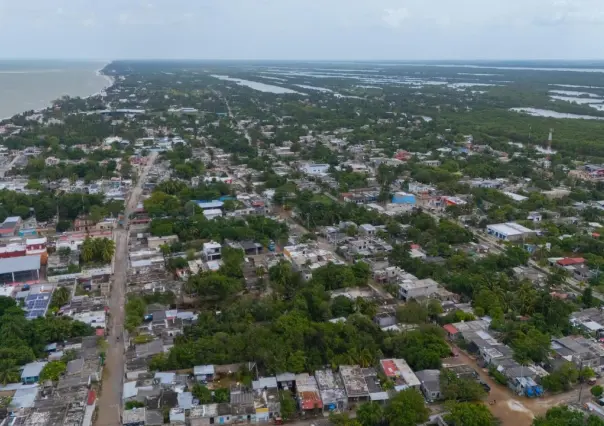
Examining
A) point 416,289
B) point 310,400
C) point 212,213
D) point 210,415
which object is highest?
point 212,213

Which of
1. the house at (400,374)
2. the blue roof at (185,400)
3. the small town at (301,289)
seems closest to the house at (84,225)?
the small town at (301,289)

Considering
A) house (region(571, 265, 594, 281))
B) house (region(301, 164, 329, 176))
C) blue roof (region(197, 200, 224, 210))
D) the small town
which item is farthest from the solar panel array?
house (region(301, 164, 329, 176))

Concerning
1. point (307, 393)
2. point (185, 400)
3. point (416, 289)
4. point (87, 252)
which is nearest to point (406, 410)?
point (307, 393)

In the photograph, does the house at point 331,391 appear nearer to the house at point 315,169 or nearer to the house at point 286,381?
the house at point 286,381

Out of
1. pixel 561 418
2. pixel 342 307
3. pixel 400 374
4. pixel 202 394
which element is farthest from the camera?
pixel 342 307

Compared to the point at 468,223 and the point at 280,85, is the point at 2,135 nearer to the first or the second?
the point at 468,223

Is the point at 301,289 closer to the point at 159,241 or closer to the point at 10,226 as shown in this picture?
the point at 159,241
